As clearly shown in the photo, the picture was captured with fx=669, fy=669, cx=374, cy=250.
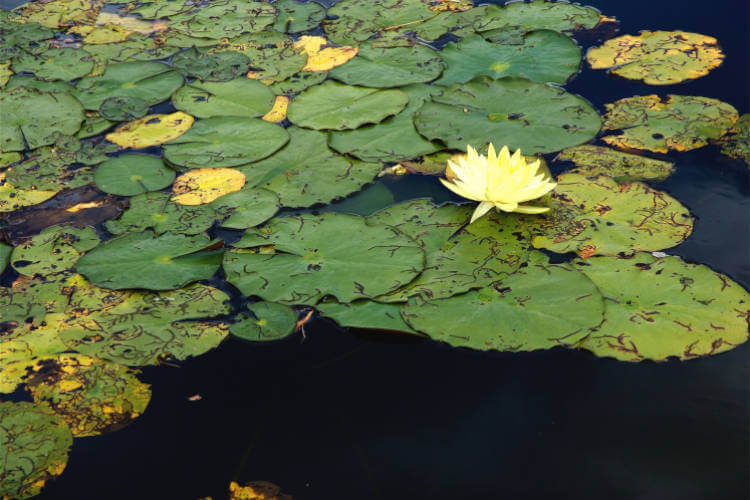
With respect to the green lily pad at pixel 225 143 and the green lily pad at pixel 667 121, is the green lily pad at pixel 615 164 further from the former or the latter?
the green lily pad at pixel 225 143

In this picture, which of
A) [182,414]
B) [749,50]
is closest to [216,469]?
[182,414]

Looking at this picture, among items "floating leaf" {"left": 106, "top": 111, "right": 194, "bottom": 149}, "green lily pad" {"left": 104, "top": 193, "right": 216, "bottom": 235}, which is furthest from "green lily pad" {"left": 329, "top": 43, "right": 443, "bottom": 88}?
"green lily pad" {"left": 104, "top": 193, "right": 216, "bottom": 235}

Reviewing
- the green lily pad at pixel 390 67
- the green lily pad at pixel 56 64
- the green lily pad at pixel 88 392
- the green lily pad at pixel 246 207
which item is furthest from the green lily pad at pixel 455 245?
the green lily pad at pixel 56 64

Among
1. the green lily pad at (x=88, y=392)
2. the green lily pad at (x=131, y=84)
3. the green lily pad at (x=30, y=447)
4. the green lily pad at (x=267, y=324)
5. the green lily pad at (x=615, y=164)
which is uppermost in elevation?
the green lily pad at (x=131, y=84)

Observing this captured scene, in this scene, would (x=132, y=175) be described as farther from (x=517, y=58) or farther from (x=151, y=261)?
(x=517, y=58)

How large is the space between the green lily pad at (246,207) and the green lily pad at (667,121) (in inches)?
71.7

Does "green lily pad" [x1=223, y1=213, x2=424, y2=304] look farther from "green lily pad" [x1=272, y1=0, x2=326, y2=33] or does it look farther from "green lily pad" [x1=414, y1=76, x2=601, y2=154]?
"green lily pad" [x1=272, y1=0, x2=326, y2=33]

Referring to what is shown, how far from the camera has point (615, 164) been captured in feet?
11.2

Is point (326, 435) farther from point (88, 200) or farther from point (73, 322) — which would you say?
point (88, 200)

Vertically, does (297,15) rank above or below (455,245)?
above

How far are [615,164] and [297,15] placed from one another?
282 centimetres

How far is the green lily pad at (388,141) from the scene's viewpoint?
11.8 ft

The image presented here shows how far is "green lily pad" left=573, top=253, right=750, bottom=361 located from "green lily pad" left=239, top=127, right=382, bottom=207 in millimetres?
1206

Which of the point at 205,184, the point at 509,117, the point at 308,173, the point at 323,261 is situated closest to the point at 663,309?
the point at 323,261
